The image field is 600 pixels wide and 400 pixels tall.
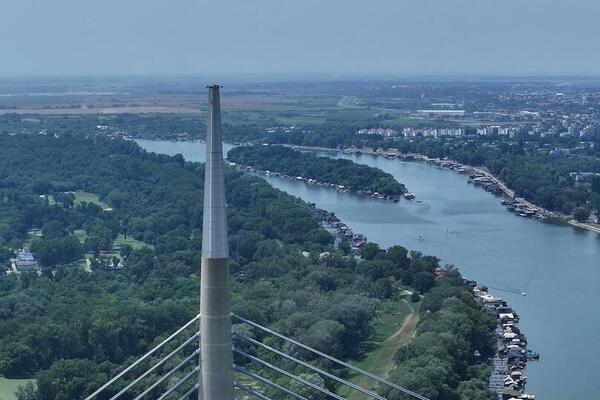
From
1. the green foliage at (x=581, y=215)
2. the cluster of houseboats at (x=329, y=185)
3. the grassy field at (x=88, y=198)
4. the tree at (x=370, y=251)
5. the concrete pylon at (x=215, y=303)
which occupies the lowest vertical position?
the cluster of houseboats at (x=329, y=185)

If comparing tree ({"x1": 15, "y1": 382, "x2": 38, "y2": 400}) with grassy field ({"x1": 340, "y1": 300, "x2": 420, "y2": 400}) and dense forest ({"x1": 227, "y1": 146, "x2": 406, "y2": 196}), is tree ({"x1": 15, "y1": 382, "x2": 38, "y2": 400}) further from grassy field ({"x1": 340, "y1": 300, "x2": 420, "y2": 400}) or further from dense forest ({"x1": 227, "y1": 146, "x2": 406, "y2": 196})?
dense forest ({"x1": 227, "y1": 146, "x2": 406, "y2": 196})

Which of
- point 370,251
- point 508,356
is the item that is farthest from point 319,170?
point 508,356

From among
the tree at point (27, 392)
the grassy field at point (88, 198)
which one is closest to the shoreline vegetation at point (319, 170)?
the grassy field at point (88, 198)

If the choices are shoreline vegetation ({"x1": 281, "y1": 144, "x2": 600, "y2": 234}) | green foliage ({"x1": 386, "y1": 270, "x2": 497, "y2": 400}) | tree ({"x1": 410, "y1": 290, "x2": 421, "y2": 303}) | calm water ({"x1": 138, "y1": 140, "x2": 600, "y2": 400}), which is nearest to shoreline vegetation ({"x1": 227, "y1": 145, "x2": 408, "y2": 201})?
calm water ({"x1": 138, "y1": 140, "x2": 600, "y2": 400})

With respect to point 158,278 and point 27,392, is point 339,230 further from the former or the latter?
point 27,392

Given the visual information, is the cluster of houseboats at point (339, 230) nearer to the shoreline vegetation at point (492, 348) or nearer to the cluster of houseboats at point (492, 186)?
the shoreline vegetation at point (492, 348)

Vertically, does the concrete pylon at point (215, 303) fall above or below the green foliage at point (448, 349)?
above
